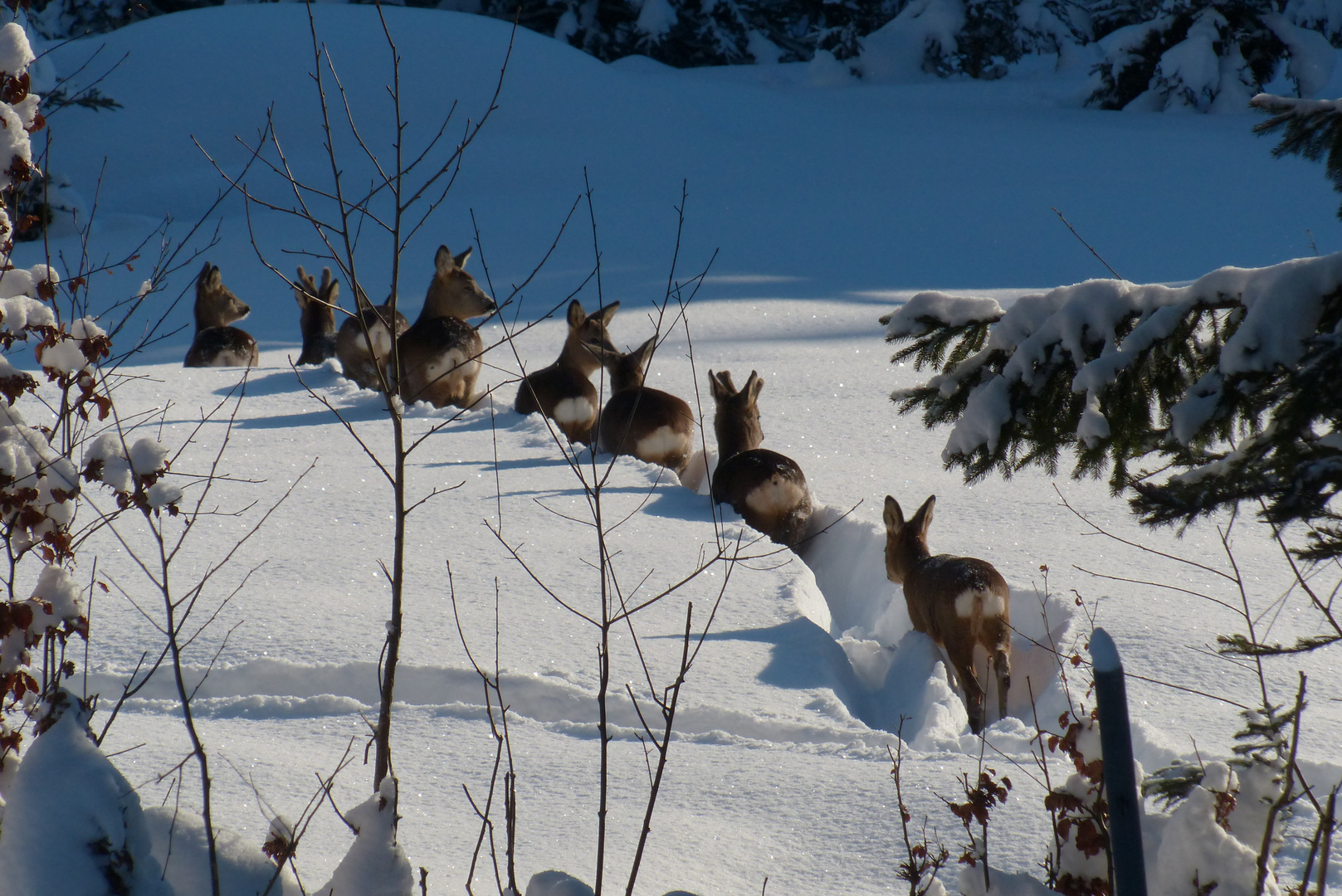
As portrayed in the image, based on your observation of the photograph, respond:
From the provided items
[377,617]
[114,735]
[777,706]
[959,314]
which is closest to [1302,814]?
[777,706]

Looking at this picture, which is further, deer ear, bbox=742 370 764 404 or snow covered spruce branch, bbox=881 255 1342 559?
deer ear, bbox=742 370 764 404

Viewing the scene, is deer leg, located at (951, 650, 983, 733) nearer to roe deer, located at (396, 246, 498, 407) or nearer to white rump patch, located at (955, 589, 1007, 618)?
white rump patch, located at (955, 589, 1007, 618)

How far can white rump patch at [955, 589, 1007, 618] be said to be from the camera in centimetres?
428

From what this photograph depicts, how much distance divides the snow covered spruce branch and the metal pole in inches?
18.0

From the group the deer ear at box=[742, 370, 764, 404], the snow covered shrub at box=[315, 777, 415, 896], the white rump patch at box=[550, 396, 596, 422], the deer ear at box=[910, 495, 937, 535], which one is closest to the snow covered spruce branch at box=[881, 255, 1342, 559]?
the snow covered shrub at box=[315, 777, 415, 896]

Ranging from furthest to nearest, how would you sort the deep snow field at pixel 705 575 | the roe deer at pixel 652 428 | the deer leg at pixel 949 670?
1. the roe deer at pixel 652 428
2. the deer leg at pixel 949 670
3. the deep snow field at pixel 705 575

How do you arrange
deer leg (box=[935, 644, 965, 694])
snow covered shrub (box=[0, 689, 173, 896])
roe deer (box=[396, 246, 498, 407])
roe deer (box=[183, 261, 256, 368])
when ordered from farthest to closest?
roe deer (box=[183, 261, 256, 368]), roe deer (box=[396, 246, 498, 407]), deer leg (box=[935, 644, 965, 694]), snow covered shrub (box=[0, 689, 173, 896])

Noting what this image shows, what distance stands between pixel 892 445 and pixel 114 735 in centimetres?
499

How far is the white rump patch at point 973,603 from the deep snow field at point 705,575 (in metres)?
0.26

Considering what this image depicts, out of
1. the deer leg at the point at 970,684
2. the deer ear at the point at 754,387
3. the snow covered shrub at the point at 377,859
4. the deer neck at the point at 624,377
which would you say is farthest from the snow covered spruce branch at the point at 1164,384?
the deer neck at the point at 624,377

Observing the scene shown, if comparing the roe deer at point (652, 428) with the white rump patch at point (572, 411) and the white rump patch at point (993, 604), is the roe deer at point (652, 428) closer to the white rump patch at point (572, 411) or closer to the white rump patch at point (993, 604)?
the white rump patch at point (572, 411)

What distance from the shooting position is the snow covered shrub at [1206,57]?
1797cm

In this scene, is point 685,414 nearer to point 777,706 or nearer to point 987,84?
point 777,706

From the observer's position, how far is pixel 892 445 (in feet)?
23.6
